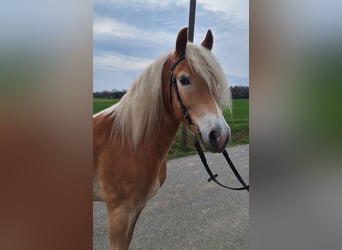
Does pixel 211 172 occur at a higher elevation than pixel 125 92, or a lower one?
lower

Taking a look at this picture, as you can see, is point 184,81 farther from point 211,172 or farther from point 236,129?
point 211,172

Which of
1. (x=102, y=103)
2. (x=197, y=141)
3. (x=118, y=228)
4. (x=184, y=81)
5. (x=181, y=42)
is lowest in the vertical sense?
(x=118, y=228)

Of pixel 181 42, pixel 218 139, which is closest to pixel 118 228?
pixel 218 139

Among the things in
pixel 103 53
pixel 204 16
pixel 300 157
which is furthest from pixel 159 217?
pixel 204 16

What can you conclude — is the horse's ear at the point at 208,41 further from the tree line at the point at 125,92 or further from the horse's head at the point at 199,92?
the tree line at the point at 125,92

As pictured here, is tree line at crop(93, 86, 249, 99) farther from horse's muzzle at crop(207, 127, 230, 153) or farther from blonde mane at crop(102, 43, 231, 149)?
horse's muzzle at crop(207, 127, 230, 153)

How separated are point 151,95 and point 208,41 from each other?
396 mm

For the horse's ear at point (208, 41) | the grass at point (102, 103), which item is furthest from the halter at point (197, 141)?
the grass at point (102, 103)

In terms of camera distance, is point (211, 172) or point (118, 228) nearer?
point (118, 228)

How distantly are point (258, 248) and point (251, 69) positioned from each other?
926mm

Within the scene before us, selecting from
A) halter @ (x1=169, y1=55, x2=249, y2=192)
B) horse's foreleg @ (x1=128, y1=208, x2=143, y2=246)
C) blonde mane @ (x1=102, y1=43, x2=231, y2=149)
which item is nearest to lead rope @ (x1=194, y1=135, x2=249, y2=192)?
→ halter @ (x1=169, y1=55, x2=249, y2=192)

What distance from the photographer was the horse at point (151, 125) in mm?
1374

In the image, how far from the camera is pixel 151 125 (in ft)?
4.72

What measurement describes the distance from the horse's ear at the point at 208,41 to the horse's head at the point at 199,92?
4cm
